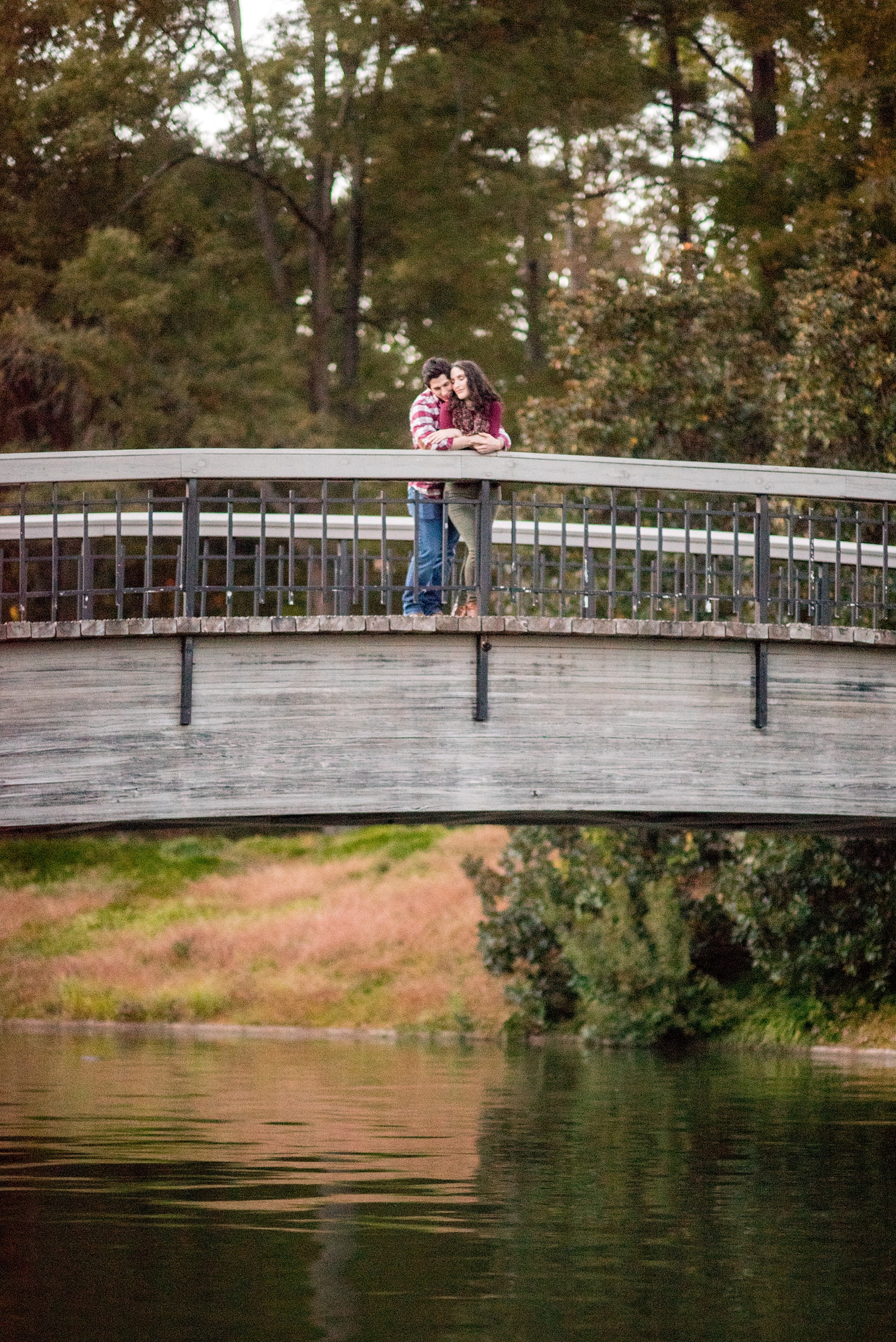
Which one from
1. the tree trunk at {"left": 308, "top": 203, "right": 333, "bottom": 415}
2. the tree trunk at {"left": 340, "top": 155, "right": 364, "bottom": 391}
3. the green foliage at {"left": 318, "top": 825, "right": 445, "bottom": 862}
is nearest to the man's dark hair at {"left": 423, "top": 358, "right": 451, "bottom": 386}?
the tree trunk at {"left": 308, "top": 203, "right": 333, "bottom": 415}

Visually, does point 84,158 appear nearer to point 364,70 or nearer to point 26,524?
point 364,70

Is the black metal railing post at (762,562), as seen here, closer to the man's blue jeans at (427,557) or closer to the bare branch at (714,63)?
the man's blue jeans at (427,557)

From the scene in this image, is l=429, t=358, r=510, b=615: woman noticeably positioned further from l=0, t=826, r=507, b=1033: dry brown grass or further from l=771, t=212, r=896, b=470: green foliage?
l=0, t=826, r=507, b=1033: dry brown grass

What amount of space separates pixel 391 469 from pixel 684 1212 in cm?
451

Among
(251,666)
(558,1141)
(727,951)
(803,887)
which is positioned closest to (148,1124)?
(558,1141)

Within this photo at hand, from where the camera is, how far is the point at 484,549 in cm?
1203

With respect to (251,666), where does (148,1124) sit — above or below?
below

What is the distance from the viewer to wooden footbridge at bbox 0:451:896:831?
38.3ft

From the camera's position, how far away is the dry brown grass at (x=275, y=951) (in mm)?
30188

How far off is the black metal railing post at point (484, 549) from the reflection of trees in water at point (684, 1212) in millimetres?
3437

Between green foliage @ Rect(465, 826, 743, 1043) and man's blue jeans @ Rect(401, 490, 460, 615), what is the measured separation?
1327 cm

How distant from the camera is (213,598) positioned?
98.9 ft

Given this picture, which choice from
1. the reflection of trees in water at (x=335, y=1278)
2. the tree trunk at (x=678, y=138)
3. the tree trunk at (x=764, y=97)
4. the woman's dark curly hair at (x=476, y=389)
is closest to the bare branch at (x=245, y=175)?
the tree trunk at (x=678, y=138)

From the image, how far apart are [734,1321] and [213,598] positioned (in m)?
23.4
